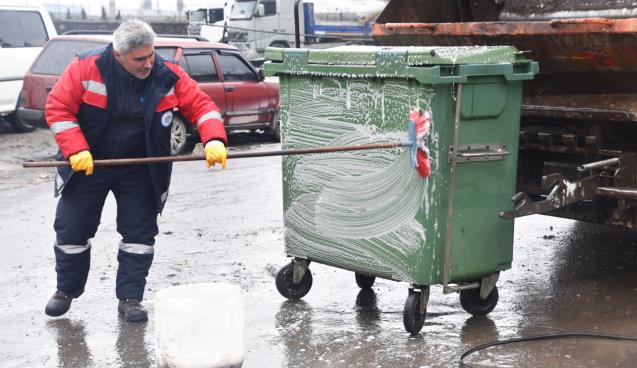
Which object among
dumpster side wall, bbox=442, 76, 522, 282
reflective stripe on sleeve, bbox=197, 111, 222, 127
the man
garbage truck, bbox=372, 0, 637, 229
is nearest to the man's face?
the man

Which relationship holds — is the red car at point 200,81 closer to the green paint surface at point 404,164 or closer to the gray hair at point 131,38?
the green paint surface at point 404,164

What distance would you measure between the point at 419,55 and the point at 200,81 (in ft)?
26.0

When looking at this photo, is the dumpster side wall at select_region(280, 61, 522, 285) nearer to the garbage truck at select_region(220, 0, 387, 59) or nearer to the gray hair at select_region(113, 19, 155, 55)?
the gray hair at select_region(113, 19, 155, 55)

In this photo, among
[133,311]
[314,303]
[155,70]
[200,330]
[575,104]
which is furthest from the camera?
[575,104]

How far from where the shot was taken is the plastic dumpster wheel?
472 centimetres

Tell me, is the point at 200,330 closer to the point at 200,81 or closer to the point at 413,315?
the point at 413,315

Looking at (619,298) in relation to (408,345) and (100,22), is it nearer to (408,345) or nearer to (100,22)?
(408,345)

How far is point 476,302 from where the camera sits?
505 cm

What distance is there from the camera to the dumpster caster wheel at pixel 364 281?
217 inches

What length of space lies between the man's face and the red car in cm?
645

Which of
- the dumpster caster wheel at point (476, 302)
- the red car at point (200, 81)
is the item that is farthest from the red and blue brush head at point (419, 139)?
the red car at point (200, 81)

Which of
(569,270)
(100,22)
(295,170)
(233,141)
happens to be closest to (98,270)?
(295,170)

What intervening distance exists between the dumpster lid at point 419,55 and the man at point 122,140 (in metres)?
0.65

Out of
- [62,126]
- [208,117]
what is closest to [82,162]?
[62,126]
